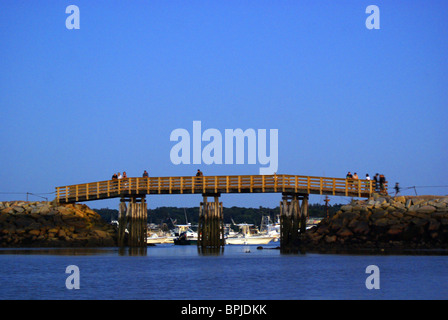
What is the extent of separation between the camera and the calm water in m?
30.5

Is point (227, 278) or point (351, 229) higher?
point (351, 229)

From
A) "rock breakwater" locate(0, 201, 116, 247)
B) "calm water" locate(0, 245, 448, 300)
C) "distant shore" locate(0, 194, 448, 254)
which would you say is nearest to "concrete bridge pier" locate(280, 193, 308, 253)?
"distant shore" locate(0, 194, 448, 254)

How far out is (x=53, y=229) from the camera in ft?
219

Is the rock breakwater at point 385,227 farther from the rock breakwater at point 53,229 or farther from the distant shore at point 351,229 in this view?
the rock breakwater at point 53,229

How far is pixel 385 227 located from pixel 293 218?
9101mm

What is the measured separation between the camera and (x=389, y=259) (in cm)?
4628

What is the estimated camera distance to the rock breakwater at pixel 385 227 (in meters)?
52.2

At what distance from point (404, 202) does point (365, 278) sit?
22.5 m

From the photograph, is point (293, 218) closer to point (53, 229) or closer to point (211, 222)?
point (211, 222)

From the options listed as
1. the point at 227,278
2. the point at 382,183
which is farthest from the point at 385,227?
the point at 227,278

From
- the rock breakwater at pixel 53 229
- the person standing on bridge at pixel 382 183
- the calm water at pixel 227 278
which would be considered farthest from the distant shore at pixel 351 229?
the calm water at pixel 227 278
